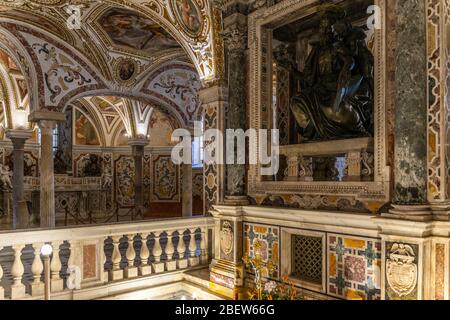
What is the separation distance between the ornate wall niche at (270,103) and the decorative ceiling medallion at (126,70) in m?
5.29

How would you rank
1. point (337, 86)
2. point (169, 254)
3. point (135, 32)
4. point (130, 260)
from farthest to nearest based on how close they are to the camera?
point (135, 32)
point (169, 254)
point (130, 260)
point (337, 86)

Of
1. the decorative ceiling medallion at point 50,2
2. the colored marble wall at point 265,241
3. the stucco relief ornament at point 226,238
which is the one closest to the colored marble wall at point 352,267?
the colored marble wall at point 265,241

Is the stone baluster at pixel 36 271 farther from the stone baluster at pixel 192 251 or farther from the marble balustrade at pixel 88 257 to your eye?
the stone baluster at pixel 192 251

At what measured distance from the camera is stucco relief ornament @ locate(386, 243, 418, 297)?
3.54 m

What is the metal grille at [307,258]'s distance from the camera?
15.8 ft

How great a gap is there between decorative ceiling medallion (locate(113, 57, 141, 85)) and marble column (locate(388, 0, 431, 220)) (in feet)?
25.7

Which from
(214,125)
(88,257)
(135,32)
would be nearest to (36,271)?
(88,257)

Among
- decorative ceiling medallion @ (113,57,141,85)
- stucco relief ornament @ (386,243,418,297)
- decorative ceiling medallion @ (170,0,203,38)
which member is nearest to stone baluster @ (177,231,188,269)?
stucco relief ornament @ (386,243,418,297)

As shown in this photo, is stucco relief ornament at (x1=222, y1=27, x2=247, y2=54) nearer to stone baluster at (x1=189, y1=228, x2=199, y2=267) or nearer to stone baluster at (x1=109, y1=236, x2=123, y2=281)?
stone baluster at (x1=189, y1=228, x2=199, y2=267)

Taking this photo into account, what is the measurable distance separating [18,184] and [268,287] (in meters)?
9.63

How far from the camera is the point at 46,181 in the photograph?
9344 millimetres

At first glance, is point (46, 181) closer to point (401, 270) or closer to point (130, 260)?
point (130, 260)
